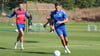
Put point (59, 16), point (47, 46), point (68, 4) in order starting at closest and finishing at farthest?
point (59, 16) < point (47, 46) < point (68, 4)

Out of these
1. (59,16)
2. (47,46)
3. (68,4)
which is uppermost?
(59,16)

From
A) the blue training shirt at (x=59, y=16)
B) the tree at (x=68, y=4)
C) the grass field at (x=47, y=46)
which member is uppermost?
the blue training shirt at (x=59, y=16)

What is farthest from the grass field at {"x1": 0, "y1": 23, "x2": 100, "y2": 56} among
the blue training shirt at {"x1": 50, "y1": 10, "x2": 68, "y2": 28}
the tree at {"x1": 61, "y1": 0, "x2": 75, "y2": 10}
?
the tree at {"x1": 61, "y1": 0, "x2": 75, "y2": 10}

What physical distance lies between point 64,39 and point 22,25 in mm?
2410

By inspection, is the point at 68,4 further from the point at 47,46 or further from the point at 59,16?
the point at 59,16

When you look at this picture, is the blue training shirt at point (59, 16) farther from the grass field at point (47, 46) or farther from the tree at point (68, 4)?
the tree at point (68, 4)

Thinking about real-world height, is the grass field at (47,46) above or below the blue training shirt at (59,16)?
below

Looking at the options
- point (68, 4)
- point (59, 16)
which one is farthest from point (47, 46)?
point (68, 4)

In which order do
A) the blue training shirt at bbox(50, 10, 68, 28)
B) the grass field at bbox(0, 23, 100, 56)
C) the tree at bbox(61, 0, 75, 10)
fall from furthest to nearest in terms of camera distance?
the tree at bbox(61, 0, 75, 10) → the blue training shirt at bbox(50, 10, 68, 28) → the grass field at bbox(0, 23, 100, 56)

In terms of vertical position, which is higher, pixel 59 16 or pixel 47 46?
pixel 59 16

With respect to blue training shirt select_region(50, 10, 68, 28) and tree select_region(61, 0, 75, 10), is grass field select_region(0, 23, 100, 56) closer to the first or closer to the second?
blue training shirt select_region(50, 10, 68, 28)

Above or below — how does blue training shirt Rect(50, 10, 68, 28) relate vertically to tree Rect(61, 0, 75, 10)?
above

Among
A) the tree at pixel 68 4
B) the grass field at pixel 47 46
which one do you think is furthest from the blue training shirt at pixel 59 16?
the tree at pixel 68 4

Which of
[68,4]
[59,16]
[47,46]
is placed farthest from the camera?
[68,4]
